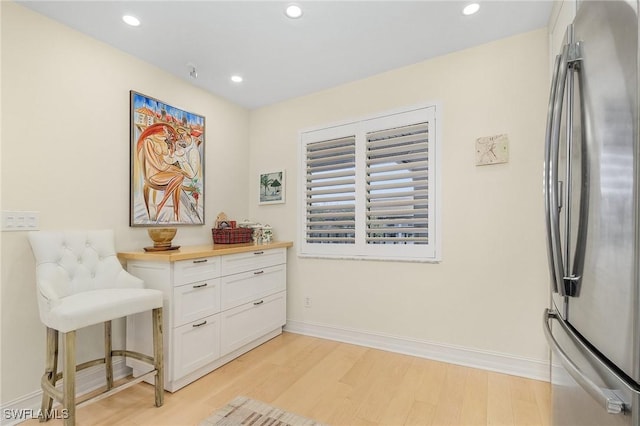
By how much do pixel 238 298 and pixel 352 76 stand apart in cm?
227

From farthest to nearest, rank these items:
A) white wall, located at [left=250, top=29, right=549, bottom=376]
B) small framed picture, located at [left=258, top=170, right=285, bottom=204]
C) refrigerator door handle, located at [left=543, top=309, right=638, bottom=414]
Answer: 1. small framed picture, located at [left=258, top=170, right=285, bottom=204]
2. white wall, located at [left=250, top=29, right=549, bottom=376]
3. refrigerator door handle, located at [left=543, top=309, right=638, bottom=414]

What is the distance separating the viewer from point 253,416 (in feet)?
6.00

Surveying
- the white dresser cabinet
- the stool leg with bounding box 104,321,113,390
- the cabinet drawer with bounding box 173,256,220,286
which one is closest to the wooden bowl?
the white dresser cabinet

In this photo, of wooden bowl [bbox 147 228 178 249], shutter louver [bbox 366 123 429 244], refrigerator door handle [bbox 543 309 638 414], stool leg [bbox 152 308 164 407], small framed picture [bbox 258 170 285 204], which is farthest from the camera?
small framed picture [bbox 258 170 285 204]

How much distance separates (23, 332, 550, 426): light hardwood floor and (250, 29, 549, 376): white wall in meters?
0.30

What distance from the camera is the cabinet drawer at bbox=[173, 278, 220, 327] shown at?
2.12 m

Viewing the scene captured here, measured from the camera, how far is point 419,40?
236 centimetres

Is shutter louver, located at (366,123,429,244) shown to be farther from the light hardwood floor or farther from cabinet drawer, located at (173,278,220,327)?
cabinet drawer, located at (173,278,220,327)

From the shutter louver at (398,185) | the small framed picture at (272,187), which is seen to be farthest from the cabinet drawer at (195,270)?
the shutter louver at (398,185)

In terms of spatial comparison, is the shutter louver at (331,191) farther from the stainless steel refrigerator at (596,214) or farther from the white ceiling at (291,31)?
the stainless steel refrigerator at (596,214)

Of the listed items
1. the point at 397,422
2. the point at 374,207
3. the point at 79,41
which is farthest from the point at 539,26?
the point at 79,41

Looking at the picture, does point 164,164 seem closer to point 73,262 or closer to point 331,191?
point 73,262

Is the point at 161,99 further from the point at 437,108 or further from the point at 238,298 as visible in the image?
the point at 437,108

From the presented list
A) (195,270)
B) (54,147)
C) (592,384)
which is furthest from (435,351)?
(54,147)
